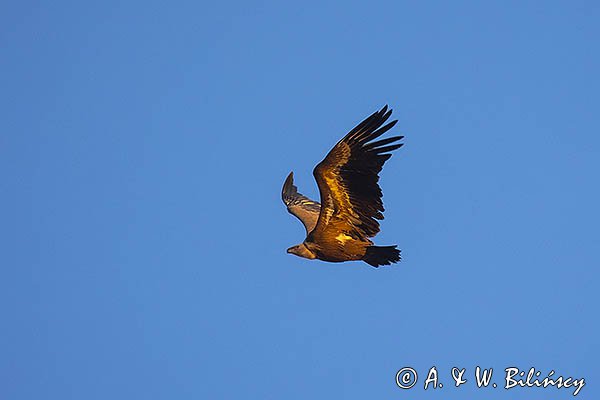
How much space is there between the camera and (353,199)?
2364 cm

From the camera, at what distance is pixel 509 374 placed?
963 inches

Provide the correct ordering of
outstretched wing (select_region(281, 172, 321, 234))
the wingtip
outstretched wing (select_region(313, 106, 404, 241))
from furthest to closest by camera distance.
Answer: the wingtip < outstretched wing (select_region(281, 172, 321, 234)) < outstretched wing (select_region(313, 106, 404, 241))

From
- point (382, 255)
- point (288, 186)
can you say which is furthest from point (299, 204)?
point (382, 255)

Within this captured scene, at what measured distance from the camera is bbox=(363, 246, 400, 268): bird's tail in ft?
78.2

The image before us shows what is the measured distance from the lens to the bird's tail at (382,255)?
23828 millimetres

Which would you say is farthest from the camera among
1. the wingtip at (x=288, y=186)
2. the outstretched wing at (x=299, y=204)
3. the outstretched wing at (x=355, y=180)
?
the wingtip at (x=288, y=186)

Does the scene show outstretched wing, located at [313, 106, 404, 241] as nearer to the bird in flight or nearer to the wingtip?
the bird in flight

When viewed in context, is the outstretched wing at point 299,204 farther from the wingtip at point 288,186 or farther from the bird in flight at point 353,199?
the bird in flight at point 353,199

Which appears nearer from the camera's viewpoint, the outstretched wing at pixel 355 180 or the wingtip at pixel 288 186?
the outstretched wing at pixel 355 180

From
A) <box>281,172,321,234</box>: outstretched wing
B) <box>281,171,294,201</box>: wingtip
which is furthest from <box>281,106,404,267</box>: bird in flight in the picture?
<box>281,171,294,201</box>: wingtip

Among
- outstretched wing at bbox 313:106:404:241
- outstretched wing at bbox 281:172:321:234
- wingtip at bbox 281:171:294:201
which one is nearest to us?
outstretched wing at bbox 313:106:404:241

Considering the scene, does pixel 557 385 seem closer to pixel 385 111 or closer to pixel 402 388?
pixel 402 388

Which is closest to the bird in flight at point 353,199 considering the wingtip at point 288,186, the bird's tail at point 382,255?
the bird's tail at point 382,255

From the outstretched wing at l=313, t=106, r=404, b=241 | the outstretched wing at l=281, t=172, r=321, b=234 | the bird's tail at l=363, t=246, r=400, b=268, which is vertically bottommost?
the bird's tail at l=363, t=246, r=400, b=268
